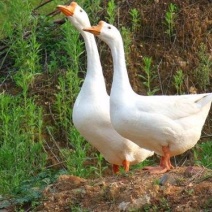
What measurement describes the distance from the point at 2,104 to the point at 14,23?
1987mm

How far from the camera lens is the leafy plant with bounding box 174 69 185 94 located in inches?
479

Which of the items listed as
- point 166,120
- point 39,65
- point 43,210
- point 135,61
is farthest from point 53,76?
point 43,210

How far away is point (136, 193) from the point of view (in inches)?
337

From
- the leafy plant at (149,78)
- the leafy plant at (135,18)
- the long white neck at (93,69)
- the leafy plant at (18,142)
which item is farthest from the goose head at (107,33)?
the leafy plant at (135,18)

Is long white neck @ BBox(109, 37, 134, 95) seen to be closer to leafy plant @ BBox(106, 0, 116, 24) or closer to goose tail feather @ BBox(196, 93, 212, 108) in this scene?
goose tail feather @ BBox(196, 93, 212, 108)

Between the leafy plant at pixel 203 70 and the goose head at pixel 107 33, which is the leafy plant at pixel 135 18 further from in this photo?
the goose head at pixel 107 33

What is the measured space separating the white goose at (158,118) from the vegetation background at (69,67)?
3.86 feet

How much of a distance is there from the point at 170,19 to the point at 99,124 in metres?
3.20

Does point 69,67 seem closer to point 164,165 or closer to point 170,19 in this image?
point 170,19

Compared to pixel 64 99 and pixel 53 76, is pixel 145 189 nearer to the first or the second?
pixel 64 99

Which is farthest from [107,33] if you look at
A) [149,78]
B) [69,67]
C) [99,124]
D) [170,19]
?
[170,19]

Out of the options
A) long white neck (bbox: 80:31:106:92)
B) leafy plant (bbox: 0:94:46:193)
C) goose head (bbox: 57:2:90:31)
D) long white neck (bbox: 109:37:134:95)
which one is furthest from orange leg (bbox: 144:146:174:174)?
goose head (bbox: 57:2:90:31)

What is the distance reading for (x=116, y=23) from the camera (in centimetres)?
1352

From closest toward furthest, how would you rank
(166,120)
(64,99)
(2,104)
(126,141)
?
1. (166,120)
2. (126,141)
3. (2,104)
4. (64,99)
